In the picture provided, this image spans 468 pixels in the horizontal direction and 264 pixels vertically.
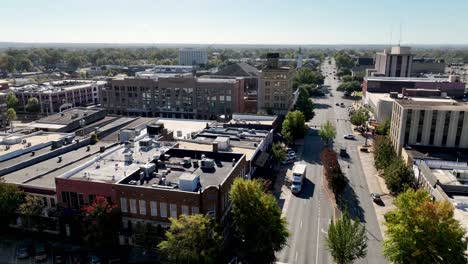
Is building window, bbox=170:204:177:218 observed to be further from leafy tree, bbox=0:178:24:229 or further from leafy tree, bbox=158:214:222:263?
leafy tree, bbox=0:178:24:229

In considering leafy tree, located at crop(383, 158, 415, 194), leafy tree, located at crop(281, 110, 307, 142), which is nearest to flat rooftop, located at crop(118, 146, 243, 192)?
leafy tree, located at crop(383, 158, 415, 194)

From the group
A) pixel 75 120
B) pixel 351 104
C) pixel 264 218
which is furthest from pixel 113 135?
pixel 351 104

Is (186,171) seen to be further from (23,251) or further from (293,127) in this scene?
(293,127)

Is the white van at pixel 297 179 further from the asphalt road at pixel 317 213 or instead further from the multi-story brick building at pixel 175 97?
the multi-story brick building at pixel 175 97

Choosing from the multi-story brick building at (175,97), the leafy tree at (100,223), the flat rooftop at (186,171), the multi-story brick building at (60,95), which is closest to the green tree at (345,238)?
the flat rooftop at (186,171)

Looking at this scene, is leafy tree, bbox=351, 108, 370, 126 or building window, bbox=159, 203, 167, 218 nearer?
building window, bbox=159, 203, 167, 218

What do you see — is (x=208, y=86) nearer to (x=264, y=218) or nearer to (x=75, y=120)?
(x=75, y=120)
